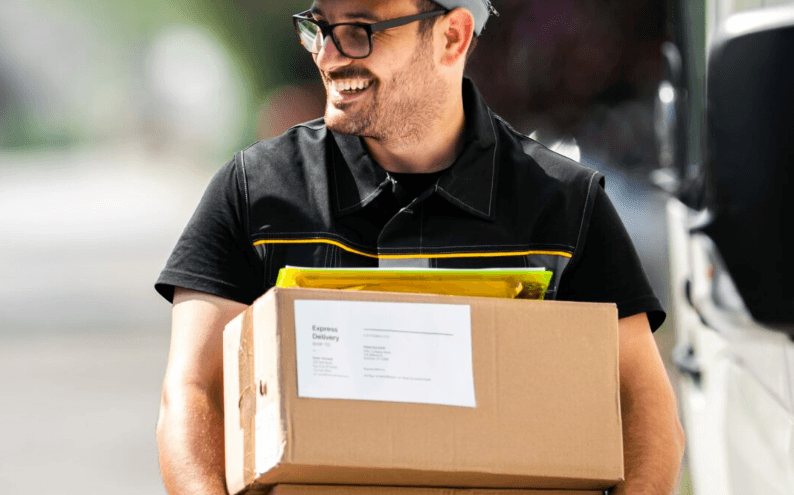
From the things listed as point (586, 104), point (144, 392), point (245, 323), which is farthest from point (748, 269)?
point (586, 104)

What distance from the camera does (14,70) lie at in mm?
41844

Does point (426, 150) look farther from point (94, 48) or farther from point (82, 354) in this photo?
point (94, 48)

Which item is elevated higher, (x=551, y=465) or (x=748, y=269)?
(x=748, y=269)

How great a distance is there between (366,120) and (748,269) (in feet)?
3.79

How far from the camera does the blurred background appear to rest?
8.03m

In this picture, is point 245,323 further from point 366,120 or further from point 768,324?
point 768,324

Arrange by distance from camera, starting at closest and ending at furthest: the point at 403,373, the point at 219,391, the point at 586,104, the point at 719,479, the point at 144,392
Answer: the point at 403,373 → the point at 219,391 → the point at 719,479 → the point at 144,392 → the point at 586,104

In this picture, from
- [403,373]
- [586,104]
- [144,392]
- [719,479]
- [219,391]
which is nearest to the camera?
[403,373]

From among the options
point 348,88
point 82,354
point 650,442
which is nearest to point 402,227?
point 348,88

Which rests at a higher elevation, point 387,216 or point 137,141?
point 387,216

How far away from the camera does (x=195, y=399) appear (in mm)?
2600

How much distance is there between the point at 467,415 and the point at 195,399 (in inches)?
24.7

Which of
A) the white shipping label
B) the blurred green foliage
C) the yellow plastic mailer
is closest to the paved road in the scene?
the yellow plastic mailer

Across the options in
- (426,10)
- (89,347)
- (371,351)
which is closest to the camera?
(371,351)
